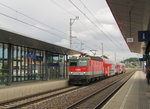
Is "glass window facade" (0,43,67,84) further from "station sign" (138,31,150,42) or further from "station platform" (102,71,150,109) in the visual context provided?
"station sign" (138,31,150,42)

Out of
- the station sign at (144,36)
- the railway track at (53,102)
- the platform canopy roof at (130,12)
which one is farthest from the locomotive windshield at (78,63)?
the railway track at (53,102)

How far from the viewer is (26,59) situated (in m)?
19.7

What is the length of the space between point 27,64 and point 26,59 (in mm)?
423

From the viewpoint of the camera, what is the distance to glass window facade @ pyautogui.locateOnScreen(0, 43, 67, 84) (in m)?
16.7

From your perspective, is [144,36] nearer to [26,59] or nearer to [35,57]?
[35,57]

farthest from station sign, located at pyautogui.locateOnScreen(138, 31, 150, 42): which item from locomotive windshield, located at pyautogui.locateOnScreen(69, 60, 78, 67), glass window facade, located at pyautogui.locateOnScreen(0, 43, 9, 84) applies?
glass window facade, located at pyautogui.locateOnScreen(0, 43, 9, 84)

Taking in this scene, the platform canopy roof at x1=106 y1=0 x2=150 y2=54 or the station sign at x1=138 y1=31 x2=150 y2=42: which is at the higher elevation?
the platform canopy roof at x1=106 y1=0 x2=150 y2=54

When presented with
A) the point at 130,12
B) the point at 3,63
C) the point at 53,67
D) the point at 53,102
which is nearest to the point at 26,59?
the point at 3,63

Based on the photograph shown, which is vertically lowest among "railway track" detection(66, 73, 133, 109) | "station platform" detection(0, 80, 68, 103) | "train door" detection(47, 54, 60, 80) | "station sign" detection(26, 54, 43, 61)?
"railway track" detection(66, 73, 133, 109)

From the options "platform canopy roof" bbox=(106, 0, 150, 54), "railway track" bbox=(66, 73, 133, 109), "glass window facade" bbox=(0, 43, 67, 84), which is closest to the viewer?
"railway track" bbox=(66, 73, 133, 109)

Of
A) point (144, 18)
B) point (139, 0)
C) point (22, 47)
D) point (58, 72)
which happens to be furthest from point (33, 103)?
point (58, 72)

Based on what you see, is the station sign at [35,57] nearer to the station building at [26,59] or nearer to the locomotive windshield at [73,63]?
the station building at [26,59]

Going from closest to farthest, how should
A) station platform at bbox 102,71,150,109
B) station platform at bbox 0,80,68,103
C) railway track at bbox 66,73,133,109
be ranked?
1. station platform at bbox 102,71,150,109
2. railway track at bbox 66,73,133,109
3. station platform at bbox 0,80,68,103

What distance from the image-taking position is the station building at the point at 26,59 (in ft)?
51.8
